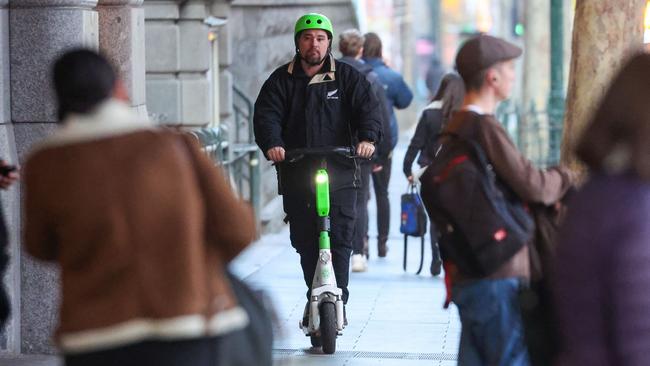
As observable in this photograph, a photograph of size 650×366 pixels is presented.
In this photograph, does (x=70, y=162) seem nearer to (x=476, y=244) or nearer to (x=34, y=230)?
(x=34, y=230)

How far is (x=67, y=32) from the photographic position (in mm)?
8570

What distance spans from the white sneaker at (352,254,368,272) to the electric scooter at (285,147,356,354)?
14.0 feet

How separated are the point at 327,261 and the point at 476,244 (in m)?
3.53

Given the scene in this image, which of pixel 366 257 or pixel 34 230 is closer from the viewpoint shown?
pixel 34 230

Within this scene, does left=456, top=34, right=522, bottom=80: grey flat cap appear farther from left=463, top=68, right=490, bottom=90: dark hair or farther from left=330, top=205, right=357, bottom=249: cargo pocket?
left=330, top=205, right=357, bottom=249: cargo pocket

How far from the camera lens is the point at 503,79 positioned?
586cm

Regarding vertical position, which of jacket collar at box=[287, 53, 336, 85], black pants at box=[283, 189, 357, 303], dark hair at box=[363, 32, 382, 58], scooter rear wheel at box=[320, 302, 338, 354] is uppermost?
jacket collar at box=[287, 53, 336, 85]

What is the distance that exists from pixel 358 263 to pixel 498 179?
25.6 ft

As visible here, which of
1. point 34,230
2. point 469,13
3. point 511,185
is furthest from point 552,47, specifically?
point 469,13

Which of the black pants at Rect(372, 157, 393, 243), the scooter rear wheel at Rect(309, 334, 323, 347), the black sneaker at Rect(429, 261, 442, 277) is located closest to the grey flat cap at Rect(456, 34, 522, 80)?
the scooter rear wheel at Rect(309, 334, 323, 347)

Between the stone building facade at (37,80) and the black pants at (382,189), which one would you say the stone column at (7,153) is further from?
the black pants at (382,189)

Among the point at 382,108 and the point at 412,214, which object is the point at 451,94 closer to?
the point at 382,108

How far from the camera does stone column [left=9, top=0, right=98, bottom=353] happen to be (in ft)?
28.2

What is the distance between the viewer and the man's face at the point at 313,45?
924 cm
